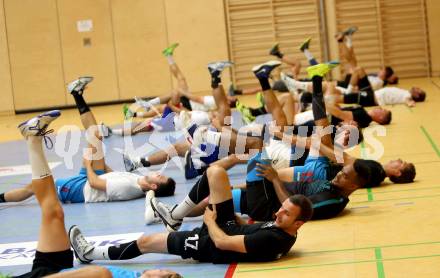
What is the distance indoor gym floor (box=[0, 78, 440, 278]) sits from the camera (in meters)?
5.92

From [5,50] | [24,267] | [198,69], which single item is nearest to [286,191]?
[24,267]

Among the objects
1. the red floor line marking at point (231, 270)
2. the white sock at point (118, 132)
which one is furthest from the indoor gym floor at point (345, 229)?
the white sock at point (118, 132)

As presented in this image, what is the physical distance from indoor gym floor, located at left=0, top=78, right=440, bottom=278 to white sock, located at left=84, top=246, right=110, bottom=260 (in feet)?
0.69

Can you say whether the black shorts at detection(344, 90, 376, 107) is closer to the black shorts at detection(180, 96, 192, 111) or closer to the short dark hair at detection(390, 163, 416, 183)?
the black shorts at detection(180, 96, 192, 111)

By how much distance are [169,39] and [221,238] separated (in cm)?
1647

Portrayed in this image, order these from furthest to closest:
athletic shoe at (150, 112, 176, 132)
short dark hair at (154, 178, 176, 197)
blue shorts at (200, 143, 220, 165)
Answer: athletic shoe at (150, 112, 176, 132) < blue shorts at (200, 143, 220, 165) < short dark hair at (154, 178, 176, 197)

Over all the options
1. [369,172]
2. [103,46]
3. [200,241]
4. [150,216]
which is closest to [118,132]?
[150,216]

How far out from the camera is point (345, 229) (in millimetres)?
7043

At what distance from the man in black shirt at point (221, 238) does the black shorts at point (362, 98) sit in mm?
10086

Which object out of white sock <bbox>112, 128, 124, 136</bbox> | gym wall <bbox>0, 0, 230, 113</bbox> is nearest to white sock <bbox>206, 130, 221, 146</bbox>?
white sock <bbox>112, 128, 124, 136</bbox>

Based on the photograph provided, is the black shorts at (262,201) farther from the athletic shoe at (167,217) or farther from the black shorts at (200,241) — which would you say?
the black shorts at (200,241)

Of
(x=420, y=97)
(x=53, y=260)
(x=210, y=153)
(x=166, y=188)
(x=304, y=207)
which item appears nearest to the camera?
(x=53, y=260)

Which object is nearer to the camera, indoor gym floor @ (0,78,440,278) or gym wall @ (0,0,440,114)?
indoor gym floor @ (0,78,440,278)

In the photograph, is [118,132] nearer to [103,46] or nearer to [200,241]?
[103,46]
